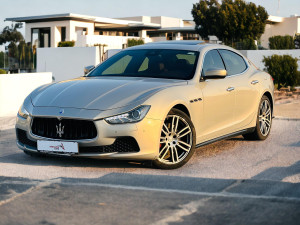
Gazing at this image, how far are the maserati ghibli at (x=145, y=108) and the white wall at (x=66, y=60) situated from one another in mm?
20855

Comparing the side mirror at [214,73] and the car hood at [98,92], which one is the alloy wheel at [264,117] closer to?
the side mirror at [214,73]

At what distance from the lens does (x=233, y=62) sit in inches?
371

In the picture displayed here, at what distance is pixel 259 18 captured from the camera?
66.7 m

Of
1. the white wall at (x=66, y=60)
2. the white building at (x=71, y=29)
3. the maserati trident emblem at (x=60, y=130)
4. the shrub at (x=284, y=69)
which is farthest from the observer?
the white building at (x=71, y=29)

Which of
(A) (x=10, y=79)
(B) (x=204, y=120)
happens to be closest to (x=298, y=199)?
(B) (x=204, y=120)

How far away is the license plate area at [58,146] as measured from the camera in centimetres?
721

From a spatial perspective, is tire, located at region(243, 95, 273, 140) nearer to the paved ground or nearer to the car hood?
the car hood

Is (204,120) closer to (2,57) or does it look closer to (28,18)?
(2,57)

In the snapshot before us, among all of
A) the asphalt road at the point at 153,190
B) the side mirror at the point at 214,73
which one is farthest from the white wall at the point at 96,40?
the asphalt road at the point at 153,190

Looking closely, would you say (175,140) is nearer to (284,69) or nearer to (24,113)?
(24,113)

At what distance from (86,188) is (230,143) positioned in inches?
155

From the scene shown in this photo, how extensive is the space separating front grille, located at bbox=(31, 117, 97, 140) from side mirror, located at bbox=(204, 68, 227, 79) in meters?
1.91

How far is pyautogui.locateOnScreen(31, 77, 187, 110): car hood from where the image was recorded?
23.8 feet

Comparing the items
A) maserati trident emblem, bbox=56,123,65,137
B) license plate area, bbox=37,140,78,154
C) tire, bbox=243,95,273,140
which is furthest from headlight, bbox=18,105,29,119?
tire, bbox=243,95,273,140
